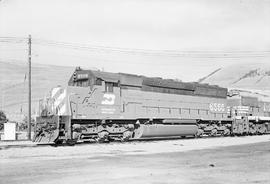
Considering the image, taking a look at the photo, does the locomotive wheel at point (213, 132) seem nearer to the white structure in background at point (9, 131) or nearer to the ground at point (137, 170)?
the white structure in background at point (9, 131)

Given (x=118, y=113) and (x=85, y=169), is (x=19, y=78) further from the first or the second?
(x=85, y=169)

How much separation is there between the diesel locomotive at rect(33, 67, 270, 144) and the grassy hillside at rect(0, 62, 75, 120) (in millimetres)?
36098

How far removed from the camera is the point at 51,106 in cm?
2144

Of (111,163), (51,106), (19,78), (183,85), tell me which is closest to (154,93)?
(183,85)

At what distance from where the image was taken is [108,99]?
22312 millimetres

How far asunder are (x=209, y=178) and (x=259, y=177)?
52.7 inches

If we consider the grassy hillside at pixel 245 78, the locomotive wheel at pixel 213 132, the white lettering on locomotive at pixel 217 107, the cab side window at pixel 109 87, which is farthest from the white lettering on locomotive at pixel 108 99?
the grassy hillside at pixel 245 78

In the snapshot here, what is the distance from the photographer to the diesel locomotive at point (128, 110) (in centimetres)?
2083

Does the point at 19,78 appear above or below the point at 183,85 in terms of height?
above

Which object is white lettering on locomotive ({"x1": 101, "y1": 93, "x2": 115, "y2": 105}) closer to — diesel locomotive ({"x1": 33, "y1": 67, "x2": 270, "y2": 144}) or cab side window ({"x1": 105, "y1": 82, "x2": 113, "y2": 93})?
diesel locomotive ({"x1": 33, "y1": 67, "x2": 270, "y2": 144})

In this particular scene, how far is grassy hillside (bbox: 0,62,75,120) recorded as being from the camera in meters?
75.3

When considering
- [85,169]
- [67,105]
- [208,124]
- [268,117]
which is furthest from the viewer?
[268,117]

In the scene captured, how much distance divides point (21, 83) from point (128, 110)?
75.0m

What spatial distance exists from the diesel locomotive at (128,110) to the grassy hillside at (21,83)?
36098 millimetres
